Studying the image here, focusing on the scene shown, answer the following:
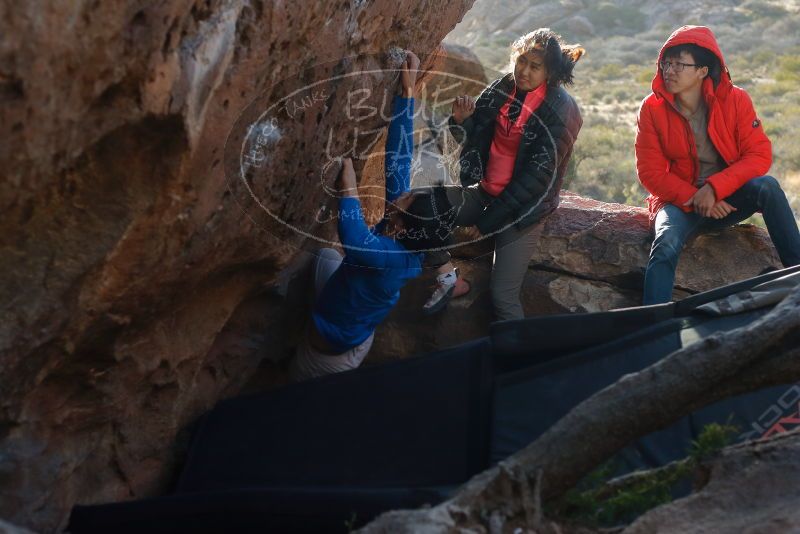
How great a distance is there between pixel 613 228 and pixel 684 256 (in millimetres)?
471

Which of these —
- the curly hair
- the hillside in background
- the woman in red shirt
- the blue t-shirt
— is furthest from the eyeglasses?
the hillside in background

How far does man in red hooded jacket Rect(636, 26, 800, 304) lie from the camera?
514 centimetres

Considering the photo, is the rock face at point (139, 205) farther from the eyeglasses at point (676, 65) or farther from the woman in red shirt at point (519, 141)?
the eyeglasses at point (676, 65)

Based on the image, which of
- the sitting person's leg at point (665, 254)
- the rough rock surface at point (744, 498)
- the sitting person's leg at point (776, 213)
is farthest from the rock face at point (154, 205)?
the rough rock surface at point (744, 498)

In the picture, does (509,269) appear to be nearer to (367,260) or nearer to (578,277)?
(578,277)

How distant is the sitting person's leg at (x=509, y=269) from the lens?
17.9ft

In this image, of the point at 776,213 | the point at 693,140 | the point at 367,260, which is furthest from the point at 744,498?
the point at 693,140

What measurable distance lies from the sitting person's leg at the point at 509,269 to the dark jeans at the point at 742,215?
718 mm

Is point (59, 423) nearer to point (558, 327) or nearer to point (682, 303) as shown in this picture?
point (558, 327)

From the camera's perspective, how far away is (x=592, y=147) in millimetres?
17375

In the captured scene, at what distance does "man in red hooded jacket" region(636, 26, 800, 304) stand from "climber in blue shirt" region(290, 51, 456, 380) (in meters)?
1.38

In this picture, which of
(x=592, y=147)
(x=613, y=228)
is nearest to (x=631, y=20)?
(x=592, y=147)

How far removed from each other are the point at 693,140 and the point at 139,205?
131 inches

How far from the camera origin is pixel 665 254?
17.0 feet
